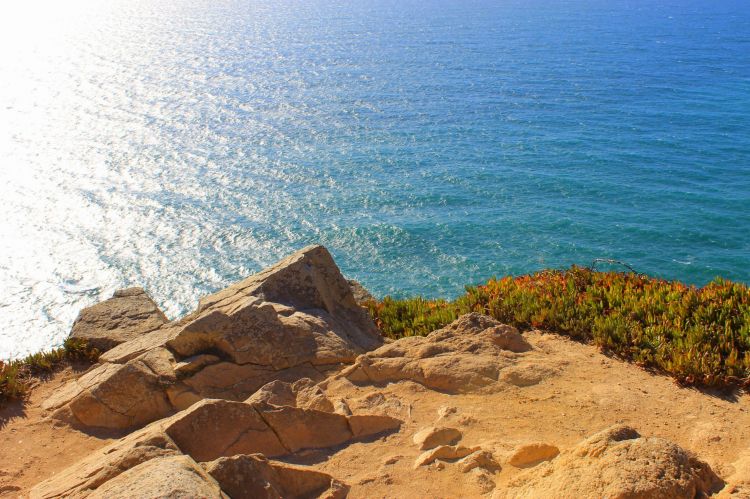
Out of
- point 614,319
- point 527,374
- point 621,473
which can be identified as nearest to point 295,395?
point 527,374

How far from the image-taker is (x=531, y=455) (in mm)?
8430

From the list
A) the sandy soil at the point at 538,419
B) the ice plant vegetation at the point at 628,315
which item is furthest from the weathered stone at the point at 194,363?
the ice plant vegetation at the point at 628,315

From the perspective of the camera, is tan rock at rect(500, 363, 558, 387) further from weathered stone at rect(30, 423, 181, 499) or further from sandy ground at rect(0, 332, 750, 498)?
weathered stone at rect(30, 423, 181, 499)

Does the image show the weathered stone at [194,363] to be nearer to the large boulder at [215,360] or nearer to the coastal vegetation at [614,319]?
the large boulder at [215,360]

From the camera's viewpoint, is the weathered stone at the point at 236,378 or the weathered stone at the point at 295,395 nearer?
the weathered stone at the point at 295,395

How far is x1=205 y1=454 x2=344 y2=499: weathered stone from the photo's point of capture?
7.36 metres

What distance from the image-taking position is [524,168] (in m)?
40.2

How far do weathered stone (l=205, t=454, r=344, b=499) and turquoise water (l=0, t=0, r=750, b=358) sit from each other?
19.6 m

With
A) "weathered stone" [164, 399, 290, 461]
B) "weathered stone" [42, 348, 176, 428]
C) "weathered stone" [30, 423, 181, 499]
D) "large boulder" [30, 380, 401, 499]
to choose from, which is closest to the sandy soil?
"large boulder" [30, 380, 401, 499]

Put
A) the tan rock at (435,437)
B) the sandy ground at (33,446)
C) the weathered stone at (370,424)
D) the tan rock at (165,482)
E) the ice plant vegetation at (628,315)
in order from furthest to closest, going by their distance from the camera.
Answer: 1. the ice plant vegetation at (628,315)
2. the sandy ground at (33,446)
3. the weathered stone at (370,424)
4. the tan rock at (435,437)
5. the tan rock at (165,482)

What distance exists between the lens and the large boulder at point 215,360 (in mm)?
11508

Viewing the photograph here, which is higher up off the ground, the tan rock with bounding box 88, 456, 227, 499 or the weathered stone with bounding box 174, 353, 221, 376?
the tan rock with bounding box 88, 456, 227, 499

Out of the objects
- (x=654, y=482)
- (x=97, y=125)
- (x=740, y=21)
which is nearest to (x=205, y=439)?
(x=654, y=482)

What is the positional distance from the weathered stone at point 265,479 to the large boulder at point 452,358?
351 cm
